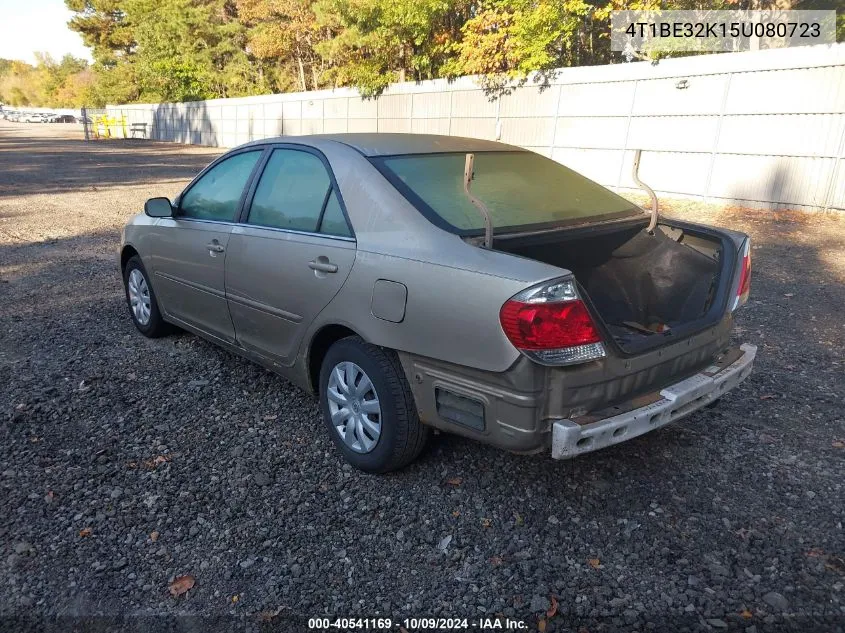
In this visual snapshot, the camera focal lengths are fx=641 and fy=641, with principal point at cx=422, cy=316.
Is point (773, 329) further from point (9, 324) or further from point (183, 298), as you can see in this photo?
point (9, 324)

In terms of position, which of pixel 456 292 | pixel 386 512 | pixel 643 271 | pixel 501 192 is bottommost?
pixel 386 512

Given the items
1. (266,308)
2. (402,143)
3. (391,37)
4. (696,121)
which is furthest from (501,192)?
(391,37)

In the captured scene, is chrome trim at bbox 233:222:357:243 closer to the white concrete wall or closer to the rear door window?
the rear door window

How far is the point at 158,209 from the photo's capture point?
445cm

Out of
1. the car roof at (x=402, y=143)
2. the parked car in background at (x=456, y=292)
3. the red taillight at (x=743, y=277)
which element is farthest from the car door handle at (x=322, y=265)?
the red taillight at (x=743, y=277)

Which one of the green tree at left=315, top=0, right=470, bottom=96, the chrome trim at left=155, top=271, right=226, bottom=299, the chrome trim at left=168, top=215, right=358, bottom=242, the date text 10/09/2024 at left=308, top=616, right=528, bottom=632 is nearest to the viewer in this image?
the date text 10/09/2024 at left=308, top=616, right=528, bottom=632

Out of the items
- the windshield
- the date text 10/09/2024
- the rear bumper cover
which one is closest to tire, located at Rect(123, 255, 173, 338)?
the windshield

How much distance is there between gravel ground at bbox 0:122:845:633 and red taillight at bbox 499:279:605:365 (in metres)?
0.87

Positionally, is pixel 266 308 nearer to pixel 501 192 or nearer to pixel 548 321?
pixel 501 192

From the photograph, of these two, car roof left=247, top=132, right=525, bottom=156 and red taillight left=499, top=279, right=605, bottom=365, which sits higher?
car roof left=247, top=132, right=525, bottom=156

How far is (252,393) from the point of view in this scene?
13.8 feet

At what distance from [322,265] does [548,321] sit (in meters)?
1.25

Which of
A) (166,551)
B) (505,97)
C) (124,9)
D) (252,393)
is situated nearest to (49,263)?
(252,393)

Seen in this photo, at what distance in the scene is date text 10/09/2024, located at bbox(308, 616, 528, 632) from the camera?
231cm
